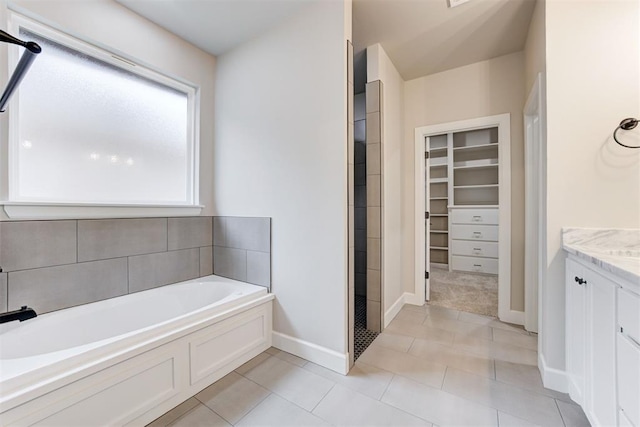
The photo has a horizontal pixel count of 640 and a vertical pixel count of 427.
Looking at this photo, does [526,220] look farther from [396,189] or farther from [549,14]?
[549,14]

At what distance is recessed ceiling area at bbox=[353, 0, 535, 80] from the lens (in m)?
1.96

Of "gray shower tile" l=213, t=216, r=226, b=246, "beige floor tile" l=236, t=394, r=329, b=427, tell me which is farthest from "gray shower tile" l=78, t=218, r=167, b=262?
"beige floor tile" l=236, t=394, r=329, b=427

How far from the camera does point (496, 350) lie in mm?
2039

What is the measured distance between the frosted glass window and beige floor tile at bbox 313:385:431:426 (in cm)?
205

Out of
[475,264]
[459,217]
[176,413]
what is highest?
[459,217]

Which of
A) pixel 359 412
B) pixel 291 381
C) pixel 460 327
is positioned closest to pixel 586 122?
pixel 460 327

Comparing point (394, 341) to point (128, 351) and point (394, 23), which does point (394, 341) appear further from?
point (394, 23)

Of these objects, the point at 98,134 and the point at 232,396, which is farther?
the point at 98,134

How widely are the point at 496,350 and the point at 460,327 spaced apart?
1.34ft

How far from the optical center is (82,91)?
1873 mm

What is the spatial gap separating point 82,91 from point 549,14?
3.17 m

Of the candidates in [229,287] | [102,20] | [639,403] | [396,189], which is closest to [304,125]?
[396,189]

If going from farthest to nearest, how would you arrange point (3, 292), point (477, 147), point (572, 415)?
point (477, 147) → point (3, 292) → point (572, 415)

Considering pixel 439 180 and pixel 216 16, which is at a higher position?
pixel 216 16
